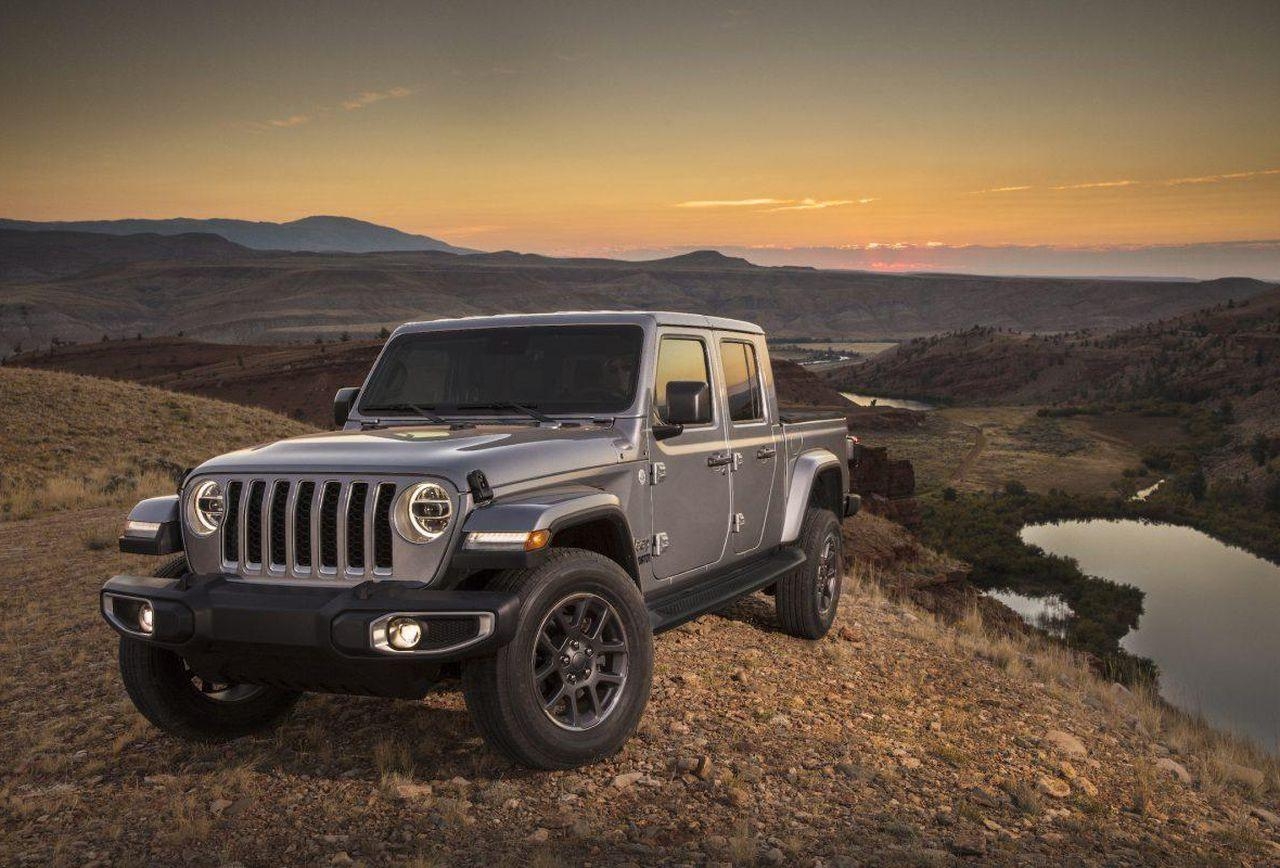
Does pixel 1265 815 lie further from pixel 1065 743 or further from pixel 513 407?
pixel 513 407

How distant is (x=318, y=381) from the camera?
53.4 meters

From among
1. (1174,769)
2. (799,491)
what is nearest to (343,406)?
(799,491)

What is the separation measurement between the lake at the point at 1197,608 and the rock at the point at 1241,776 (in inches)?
954

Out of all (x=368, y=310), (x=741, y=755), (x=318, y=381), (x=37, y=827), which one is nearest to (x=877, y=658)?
(x=741, y=755)

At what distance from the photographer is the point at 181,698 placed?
490cm

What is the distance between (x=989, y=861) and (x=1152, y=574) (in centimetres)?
5279

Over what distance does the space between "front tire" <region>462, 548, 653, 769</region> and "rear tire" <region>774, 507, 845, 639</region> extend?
2.85 meters

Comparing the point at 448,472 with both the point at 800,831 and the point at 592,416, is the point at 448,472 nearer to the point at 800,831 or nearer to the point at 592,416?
the point at 592,416

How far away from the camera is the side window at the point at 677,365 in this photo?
558 centimetres

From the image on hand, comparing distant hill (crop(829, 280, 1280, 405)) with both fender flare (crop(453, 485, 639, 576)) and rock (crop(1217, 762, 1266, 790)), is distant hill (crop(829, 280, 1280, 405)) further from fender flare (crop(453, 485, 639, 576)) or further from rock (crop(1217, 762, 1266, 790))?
fender flare (crop(453, 485, 639, 576))

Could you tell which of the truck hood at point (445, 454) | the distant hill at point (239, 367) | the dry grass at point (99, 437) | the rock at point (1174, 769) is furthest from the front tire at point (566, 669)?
the distant hill at point (239, 367)

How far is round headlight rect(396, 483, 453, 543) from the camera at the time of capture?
410 centimetres

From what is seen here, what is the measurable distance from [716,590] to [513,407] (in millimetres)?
1622

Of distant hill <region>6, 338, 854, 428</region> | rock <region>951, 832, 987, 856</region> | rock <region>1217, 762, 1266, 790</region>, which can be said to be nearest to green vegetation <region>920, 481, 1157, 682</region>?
distant hill <region>6, 338, 854, 428</region>
